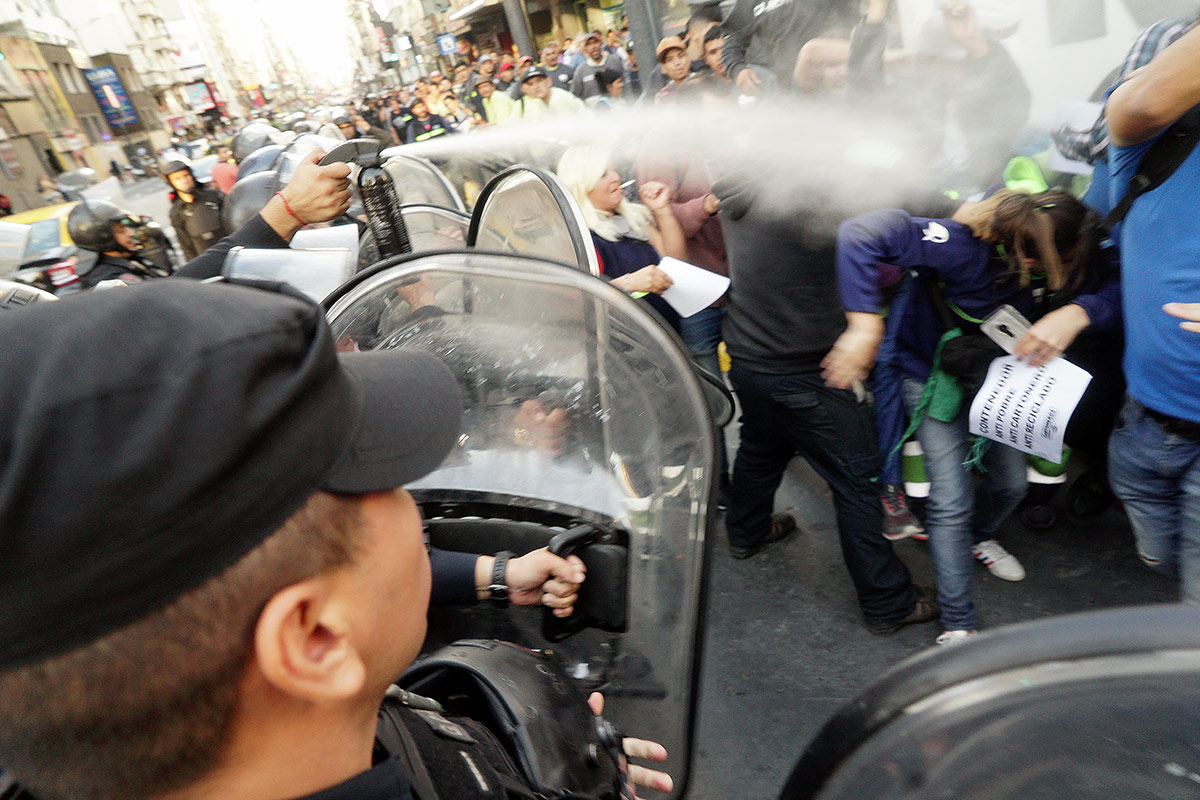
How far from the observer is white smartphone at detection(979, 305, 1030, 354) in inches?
90.1

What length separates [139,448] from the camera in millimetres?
563

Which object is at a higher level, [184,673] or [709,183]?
[184,673]

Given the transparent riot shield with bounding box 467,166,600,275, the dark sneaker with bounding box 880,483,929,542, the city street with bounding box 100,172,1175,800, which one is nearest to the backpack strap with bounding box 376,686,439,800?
the transparent riot shield with bounding box 467,166,600,275

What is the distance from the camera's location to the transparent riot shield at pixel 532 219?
2.00 m

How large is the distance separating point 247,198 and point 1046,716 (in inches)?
221

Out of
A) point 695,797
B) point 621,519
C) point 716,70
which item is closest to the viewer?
point 621,519

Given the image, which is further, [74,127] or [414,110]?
[74,127]

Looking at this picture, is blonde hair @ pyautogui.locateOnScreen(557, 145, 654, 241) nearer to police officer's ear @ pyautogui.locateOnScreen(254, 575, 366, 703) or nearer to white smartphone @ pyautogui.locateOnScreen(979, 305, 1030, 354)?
white smartphone @ pyautogui.locateOnScreen(979, 305, 1030, 354)

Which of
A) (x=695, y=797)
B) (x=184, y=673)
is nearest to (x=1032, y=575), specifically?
(x=695, y=797)

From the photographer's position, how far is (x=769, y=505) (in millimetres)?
3238

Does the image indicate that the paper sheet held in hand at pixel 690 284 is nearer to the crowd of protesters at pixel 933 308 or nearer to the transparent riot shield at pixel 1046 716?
the crowd of protesters at pixel 933 308

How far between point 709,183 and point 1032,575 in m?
2.35

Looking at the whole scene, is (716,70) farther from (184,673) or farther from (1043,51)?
(184,673)

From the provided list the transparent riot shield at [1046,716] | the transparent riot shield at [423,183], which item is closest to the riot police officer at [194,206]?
the transparent riot shield at [423,183]
